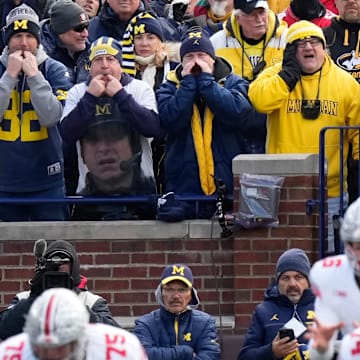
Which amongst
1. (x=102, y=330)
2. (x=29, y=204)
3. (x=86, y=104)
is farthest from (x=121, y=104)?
(x=102, y=330)

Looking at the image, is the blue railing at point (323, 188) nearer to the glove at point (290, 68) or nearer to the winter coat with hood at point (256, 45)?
the glove at point (290, 68)

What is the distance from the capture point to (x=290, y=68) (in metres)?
13.0

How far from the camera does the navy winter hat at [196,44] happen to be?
13.2 m

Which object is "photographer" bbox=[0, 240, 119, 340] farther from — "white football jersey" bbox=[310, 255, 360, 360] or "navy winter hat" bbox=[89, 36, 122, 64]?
"navy winter hat" bbox=[89, 36, 122, 64]

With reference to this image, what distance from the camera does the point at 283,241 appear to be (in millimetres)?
12945

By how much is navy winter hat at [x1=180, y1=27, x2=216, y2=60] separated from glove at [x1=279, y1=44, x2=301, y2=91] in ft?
2.00

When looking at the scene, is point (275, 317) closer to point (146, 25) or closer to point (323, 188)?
point (323, 188)

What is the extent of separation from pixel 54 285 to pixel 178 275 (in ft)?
3.91

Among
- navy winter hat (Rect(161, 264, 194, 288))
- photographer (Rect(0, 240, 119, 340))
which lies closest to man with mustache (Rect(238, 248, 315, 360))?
navy winter hat (Rect(161, 264, 194, 288))

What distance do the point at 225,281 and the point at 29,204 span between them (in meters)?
1.66

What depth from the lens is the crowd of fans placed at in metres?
13.1

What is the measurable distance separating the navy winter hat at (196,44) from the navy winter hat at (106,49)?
0.50 metres

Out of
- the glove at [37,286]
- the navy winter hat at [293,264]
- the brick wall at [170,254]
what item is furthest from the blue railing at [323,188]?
the glove at [37,286]

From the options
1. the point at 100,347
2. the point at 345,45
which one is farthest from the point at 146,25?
the point at 100,347
